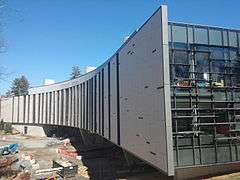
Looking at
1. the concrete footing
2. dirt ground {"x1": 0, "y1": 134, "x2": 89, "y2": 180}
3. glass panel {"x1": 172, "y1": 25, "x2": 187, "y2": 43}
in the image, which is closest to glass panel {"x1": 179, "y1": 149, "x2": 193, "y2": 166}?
glass panel {"x1": 172, "y1": 25, "x2": 187, "y2": 43}

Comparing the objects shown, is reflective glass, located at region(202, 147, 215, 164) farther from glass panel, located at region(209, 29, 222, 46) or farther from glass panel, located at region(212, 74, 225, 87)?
glass panel, located at region(209, 29, 222, 46)

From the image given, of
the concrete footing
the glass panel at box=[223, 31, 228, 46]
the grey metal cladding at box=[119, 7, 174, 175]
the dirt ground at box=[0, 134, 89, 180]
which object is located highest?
the glass panel at box=[223, 31, 228, 46]

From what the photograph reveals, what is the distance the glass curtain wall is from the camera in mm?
20203

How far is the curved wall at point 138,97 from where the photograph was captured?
65.0 feet

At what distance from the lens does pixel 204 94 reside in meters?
21.1

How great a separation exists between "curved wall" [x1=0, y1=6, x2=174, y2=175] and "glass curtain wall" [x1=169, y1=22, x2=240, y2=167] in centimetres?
93

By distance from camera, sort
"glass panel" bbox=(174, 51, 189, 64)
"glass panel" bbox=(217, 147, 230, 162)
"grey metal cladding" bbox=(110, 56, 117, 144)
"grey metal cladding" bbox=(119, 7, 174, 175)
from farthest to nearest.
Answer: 1. "grey metal cladding" bbox=(110, 56, 117, 144)
2. "glass panel" bbox=(217, 147, 230, 162)
3. "glass panel" bbox=(174, 51, 189, 64)
4. "grey metal cladding" bbox=(119, 7, 174, 175)

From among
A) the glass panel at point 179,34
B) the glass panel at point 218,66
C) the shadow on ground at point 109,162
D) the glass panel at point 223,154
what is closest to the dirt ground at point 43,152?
the shadow on ground at point 109,162

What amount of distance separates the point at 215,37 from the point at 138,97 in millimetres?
8366

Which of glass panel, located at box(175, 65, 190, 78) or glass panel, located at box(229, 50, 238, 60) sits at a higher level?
glass panel, located at box(229, 50, 238, 60)

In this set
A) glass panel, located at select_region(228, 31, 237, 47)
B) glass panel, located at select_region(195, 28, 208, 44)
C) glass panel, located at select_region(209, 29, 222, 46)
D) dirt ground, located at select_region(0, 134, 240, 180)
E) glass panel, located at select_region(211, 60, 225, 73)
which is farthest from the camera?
dirt ground, located at select_region(0, 134, 240, 180)

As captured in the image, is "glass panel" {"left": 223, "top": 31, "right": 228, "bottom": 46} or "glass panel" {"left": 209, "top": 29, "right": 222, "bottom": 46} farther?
"glass panel" {"left": 223, "top": 31, "right": 228, "bottom": 46}

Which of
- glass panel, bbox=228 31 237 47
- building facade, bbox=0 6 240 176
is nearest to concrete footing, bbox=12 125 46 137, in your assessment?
building facade, bbox=0 6 240 176

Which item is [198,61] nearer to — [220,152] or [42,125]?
[220,152]
